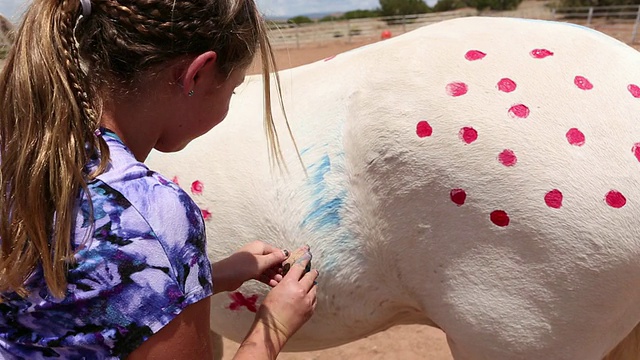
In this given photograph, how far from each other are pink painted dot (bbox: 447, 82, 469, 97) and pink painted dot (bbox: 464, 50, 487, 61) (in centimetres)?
9

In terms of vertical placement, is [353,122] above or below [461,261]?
above

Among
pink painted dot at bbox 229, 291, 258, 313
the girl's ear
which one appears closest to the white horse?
pink painted dot at bbox 229, 291, 258, 313

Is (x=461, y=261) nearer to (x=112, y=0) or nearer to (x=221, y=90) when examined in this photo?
(x=221, y=90)

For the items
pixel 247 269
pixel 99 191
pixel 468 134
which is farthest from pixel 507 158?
pixel 99 191

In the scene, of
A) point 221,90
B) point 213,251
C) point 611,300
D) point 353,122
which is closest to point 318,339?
point 213,251

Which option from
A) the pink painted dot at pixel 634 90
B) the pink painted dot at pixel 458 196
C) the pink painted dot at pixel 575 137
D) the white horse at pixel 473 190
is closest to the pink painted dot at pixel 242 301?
the white horse at pixel 473 190

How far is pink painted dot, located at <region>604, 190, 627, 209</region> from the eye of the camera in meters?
1.12

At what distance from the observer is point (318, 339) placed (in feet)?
5.32

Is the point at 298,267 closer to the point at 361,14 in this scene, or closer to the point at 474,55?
the point at 474,55

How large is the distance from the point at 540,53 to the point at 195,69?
85 cm

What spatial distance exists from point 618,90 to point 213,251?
1.13 meters

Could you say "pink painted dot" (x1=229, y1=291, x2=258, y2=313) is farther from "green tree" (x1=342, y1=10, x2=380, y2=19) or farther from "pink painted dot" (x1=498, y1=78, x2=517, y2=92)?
"green tree" (x1=342, y1=10, x2=380, y2=19)

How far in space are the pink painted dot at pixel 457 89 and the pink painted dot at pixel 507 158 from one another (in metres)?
0.17

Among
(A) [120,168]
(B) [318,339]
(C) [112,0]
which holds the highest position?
(C) [112,0]
